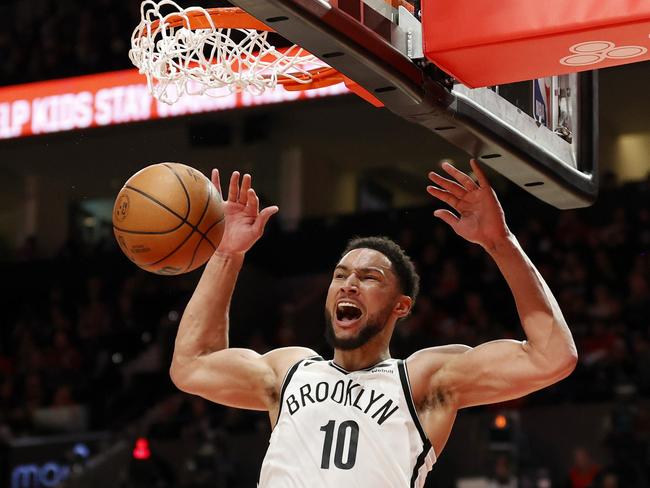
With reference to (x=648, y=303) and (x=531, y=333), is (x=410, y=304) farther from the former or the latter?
(x=648, y=303)

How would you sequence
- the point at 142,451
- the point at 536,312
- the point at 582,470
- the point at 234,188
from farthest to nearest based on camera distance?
the point at 142,451 < the point at 582,470 < the point at 234,188 < the point at 536,312

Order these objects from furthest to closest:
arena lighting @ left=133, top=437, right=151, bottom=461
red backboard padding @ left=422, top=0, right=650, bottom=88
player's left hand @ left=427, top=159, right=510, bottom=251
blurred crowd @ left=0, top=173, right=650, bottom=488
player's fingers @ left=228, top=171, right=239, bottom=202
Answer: arena lighting @ left=133, top=437, right=151, bottom=461 < blurred crowd @ left=0, top=173, right=650, bottom=488 < player's fingers @ left=228, top=171, right=239, bottom=202 < player's left hand @ left=427, top=159, right=510, bottom=251 < red backboard padding @ left=422, top=0, right=650, bottom=88

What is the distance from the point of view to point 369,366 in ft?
12.4

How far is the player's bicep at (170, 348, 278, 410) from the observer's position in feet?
12.6

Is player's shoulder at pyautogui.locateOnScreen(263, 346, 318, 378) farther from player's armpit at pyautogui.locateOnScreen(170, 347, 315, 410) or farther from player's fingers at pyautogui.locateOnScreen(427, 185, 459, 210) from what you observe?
player's fingers at pyautogui.locateOnScreen(427, 185, 459, 210)

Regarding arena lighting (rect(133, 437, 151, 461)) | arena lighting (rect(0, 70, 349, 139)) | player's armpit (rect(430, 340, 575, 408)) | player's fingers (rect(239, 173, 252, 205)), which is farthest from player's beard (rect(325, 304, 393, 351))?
arena lighting (rect(133, 437, 151, 461))

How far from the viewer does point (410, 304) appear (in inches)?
154

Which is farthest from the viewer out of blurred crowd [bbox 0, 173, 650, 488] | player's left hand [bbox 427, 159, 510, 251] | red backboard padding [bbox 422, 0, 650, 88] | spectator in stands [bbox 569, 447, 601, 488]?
blurred crowd [bbox 0, 173, 650, 488]

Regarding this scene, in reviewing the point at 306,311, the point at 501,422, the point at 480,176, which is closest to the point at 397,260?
the point at 480,176

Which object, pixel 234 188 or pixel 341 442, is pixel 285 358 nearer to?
pixel 341 442

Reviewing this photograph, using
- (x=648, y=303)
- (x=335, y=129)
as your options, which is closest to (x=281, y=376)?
(x=648, y=303)

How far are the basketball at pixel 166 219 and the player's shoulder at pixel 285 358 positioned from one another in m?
0.41

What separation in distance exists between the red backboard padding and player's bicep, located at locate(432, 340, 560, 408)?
33.2 inches

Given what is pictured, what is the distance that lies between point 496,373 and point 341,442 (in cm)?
52
